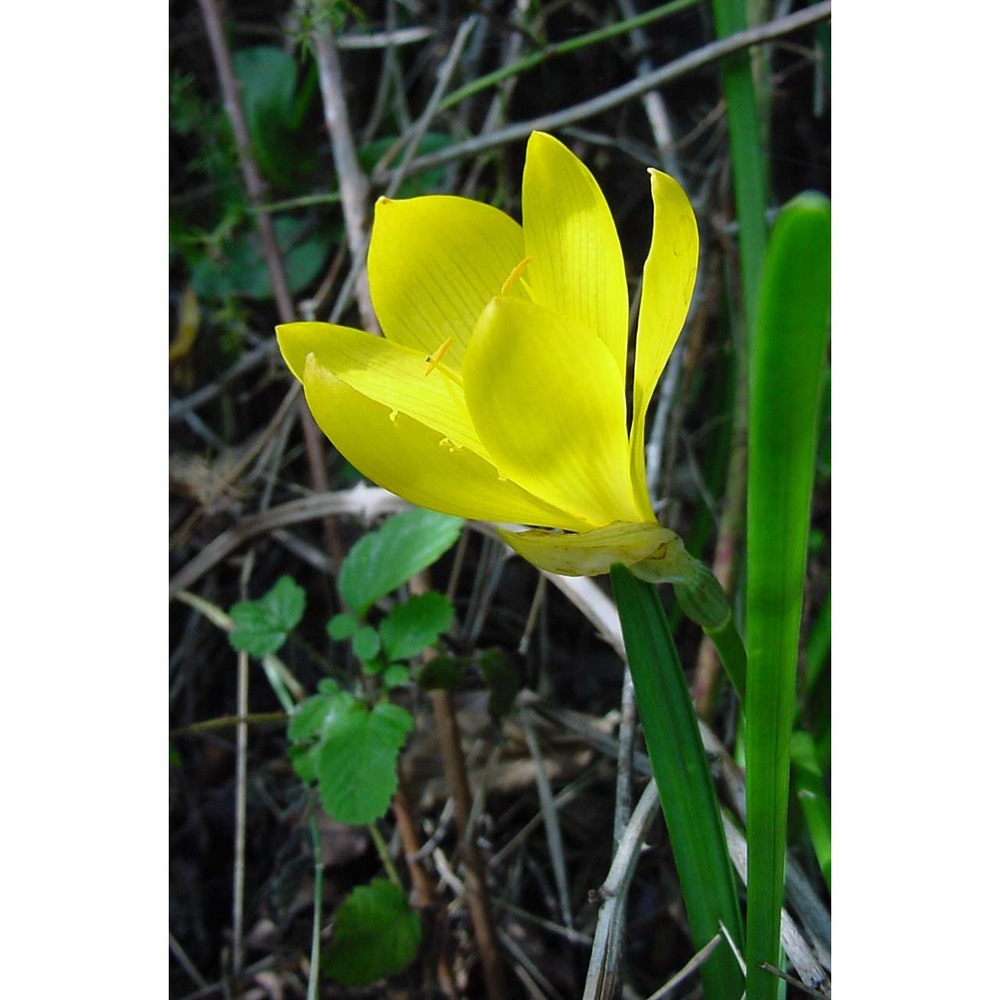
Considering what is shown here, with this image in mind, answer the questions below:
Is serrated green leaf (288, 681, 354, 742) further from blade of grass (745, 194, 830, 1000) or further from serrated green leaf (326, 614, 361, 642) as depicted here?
blade of grass (745, 194, 830, 1000)

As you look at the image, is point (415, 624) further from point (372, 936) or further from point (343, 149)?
point (343, 149)

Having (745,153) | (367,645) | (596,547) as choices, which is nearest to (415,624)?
(367,645)

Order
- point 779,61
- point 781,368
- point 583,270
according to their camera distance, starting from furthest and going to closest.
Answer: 1. point 779,61
2. point 583,270
3. point 781,368

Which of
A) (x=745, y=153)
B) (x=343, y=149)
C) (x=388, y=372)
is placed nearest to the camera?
(x=388, y=372)

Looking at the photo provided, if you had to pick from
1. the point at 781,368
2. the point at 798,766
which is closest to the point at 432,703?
the point at 798,766

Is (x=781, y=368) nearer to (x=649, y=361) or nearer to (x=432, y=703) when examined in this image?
(x=649, y=361)

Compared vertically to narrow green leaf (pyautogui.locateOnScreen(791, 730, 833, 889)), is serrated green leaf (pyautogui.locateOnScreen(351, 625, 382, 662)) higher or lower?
higher

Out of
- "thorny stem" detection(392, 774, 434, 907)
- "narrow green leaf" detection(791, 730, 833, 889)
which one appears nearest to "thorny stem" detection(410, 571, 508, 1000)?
"thorny stem" detection(392, 774, 434, 907)
